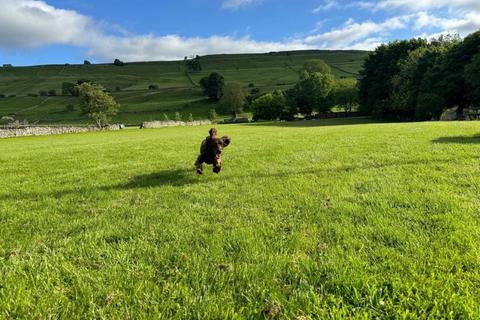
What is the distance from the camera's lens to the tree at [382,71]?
73.2 metres

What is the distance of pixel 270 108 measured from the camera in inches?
4109

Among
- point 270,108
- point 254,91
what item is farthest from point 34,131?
point 254,91

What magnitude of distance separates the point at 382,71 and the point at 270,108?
36616 mm

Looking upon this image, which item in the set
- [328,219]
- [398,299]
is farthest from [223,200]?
[398,299]

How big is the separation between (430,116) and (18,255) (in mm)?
66992

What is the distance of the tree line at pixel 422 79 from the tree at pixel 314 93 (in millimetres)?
15774

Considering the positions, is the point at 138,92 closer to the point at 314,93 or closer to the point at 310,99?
the point at 310,99

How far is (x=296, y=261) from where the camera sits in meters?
4.20

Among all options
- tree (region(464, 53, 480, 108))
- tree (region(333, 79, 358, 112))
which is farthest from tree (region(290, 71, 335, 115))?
tree (region(464, 53, 480, 108))

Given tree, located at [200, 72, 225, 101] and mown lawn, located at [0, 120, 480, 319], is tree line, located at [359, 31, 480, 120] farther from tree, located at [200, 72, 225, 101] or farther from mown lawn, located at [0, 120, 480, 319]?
tree, located at [200, 72, 225, 101]

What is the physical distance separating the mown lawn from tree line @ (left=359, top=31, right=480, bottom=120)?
52.3 m

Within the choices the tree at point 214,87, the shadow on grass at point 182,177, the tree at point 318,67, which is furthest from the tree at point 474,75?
the tree at point 318,67

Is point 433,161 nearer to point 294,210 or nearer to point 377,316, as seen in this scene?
point 294,210

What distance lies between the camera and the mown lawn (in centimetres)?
347
